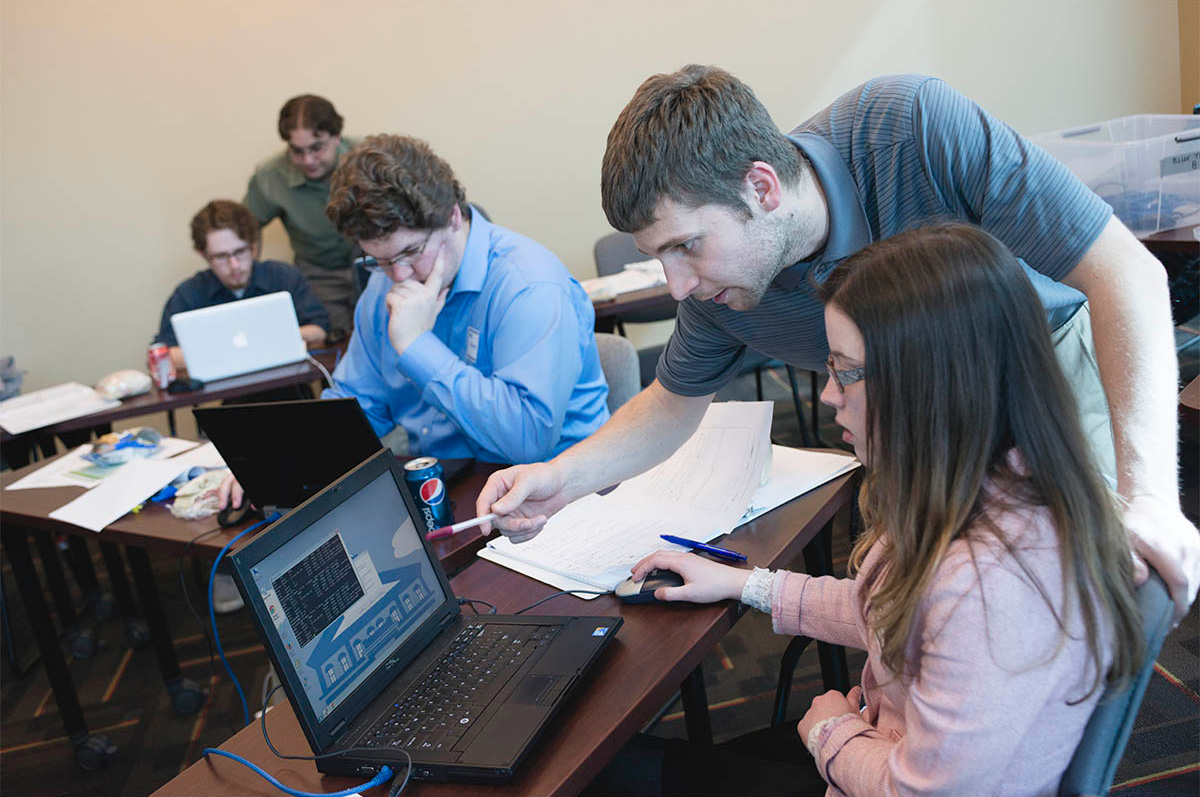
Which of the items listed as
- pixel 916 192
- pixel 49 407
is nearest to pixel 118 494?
pixel 49 407

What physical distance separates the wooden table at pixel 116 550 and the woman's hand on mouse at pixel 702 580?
0.42 meters

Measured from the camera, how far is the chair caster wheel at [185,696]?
2.59 metres

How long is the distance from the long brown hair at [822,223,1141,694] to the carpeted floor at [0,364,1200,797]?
1198 mm

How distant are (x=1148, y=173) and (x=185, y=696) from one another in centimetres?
315

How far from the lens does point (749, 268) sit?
123cm

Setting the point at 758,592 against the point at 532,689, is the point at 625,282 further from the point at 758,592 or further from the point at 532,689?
the point at 532,689

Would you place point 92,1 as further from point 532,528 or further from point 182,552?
point 532,528

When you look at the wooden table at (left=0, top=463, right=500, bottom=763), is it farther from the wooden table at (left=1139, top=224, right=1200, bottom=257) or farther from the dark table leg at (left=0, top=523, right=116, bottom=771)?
the wooden table at (left=1139, top=224, right=1200, bottom=257)

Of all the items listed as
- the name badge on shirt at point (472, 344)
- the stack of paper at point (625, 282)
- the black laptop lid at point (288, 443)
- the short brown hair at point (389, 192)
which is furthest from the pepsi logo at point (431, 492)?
the stack of paper at point (625, 282)

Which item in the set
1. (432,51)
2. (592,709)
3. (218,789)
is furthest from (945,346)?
(432,51)

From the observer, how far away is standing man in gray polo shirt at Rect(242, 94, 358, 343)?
4008 millimetres

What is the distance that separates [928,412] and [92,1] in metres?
4.93

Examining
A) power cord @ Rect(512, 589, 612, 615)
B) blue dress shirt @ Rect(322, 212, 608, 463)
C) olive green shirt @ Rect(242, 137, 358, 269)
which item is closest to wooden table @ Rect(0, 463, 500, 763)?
blue dress shirt @ Rect(322, 212, 608, 463)

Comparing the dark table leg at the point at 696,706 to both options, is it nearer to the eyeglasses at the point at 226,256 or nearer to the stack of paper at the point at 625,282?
the stack of paper at the point at 625,282
